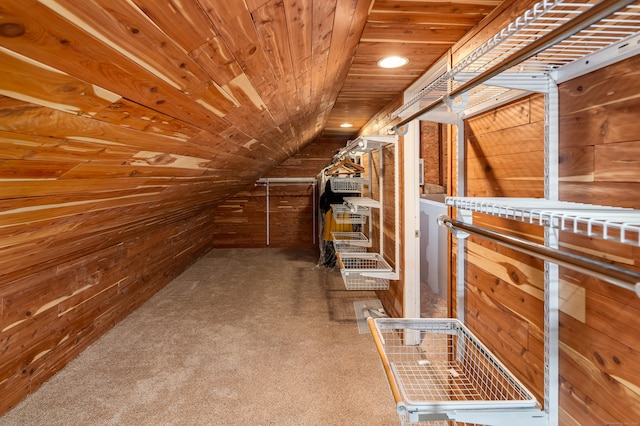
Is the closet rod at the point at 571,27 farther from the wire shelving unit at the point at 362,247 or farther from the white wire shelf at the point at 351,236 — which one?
the white wire shelf at the point at 351,236

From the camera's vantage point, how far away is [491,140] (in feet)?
4.53

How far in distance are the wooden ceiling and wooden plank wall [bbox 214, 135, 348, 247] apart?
4035 mm

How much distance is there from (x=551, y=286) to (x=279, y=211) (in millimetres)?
5307

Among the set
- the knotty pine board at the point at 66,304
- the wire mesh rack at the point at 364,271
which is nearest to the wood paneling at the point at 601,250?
the wire mesh rack at the point at 364,271

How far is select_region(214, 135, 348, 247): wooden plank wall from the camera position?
6055 millimetres

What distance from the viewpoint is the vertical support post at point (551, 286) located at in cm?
100

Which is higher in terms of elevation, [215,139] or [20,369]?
[215,139]

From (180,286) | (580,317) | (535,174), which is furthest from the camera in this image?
(180,286)

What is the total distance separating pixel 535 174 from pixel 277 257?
454 cm

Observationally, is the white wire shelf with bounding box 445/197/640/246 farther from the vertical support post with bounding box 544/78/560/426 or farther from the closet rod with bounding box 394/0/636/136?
the closet rod with bounding box 394/0/636/136

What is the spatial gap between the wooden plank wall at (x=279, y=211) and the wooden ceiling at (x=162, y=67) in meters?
4.04

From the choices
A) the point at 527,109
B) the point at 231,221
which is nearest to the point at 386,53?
the point at 527,109

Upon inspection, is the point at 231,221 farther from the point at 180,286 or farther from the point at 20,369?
the point at 20,369

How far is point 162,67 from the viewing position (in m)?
0.89
